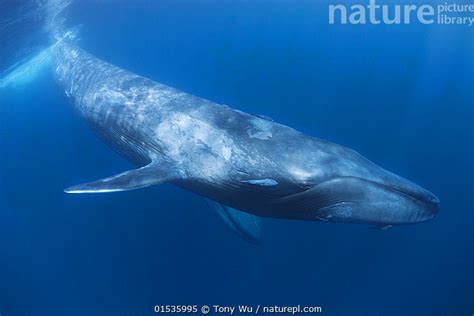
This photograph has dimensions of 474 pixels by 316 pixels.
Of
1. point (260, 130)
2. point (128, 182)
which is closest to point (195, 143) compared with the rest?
point (260, 130)

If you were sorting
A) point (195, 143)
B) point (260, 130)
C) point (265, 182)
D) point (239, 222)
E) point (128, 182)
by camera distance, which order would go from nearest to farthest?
1. point (265, 182)
2. point (128, 182)
3. point (260, 130)
4. point (195, 143)
5. point (239, 222)

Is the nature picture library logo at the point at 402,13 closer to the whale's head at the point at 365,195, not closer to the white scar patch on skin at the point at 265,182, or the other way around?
the whale's head at the point at 365,195

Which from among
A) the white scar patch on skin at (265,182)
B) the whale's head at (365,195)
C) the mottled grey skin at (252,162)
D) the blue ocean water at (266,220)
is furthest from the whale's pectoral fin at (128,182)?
the blue ocean water at (266,220)

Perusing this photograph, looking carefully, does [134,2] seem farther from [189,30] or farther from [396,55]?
[396,55]

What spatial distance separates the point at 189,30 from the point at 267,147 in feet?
30.8

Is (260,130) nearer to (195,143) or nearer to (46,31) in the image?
(195,143)

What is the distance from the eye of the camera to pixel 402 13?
742 cm

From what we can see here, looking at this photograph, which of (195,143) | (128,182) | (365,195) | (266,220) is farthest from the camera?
(266,220)

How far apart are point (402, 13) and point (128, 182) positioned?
6.52 m

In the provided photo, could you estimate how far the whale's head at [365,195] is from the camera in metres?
4.10

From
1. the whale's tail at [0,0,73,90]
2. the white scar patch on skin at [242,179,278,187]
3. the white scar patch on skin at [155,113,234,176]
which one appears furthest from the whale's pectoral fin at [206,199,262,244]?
the whale's tail at [0,0,73,90]

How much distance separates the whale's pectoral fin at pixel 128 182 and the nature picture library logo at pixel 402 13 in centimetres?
526

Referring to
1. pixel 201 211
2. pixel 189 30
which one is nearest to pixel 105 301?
pixel 201 211

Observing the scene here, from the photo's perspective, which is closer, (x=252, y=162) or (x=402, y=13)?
(x=252, y=162)
